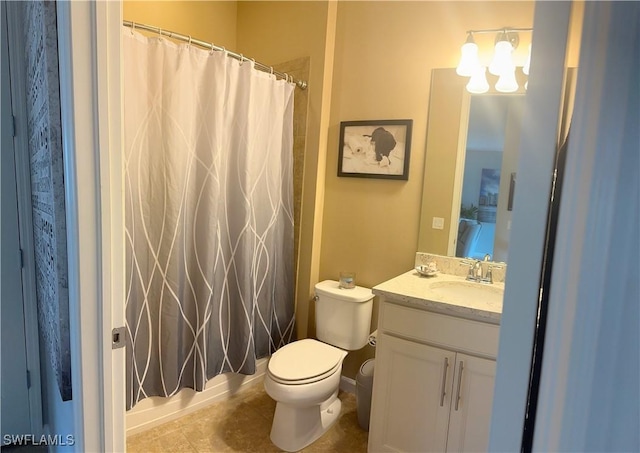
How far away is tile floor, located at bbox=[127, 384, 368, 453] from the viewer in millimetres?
1906

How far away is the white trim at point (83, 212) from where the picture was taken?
87cm

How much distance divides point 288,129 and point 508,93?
1264mm

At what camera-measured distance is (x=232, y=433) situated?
6.65 ft

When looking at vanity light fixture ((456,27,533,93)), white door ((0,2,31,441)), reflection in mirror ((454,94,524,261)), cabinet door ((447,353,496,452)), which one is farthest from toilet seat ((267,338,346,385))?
vanity light fixture ((456,27,533,93))

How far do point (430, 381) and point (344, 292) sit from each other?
75 centimetres

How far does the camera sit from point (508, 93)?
1.88 meters

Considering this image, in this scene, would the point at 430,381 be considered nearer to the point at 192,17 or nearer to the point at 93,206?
the point at 93,206

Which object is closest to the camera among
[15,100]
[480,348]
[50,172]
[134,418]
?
[50,172]

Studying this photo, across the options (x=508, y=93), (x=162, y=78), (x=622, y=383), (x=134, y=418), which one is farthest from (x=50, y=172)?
(x=508, y=93)

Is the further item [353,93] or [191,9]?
[191,9]

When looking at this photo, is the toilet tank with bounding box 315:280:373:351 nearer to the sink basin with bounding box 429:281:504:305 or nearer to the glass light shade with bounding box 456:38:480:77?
the sink basin with bounding box 429:281:504:305

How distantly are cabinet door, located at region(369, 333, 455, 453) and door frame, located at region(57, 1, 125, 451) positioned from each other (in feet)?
3.72

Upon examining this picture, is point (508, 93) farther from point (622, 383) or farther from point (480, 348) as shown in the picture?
point (622, 383)

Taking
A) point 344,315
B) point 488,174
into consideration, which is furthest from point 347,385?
point 488,174
